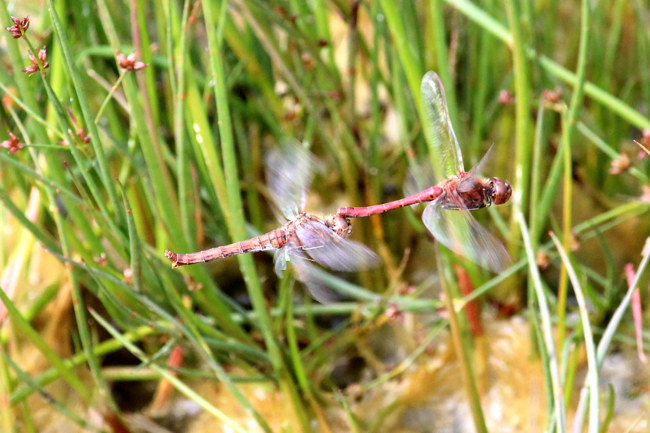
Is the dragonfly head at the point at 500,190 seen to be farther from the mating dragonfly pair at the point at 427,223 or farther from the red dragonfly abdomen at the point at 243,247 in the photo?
the red dragonfly abdomen at the point at 243,247

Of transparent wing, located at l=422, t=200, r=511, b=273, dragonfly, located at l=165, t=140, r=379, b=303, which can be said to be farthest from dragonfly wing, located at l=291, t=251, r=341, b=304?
transparent wing, located at l=422, t=200, r=511, b=273

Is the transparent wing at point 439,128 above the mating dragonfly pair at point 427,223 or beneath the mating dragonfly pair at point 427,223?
above

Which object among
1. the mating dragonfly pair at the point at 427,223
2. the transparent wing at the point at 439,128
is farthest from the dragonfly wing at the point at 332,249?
the transparent wing at the point at 439,128

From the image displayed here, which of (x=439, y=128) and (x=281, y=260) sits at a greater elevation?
(x=439, y=128)

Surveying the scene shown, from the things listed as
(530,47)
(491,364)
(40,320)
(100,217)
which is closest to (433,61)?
(530,47)

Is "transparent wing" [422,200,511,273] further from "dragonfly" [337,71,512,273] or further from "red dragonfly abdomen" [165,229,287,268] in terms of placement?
"red dragonfly abdomen" [165,229,287,268]

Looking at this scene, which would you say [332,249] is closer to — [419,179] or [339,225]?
[339,225]

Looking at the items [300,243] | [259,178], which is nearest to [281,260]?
[300,243]
